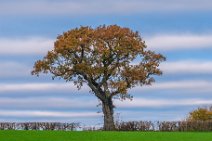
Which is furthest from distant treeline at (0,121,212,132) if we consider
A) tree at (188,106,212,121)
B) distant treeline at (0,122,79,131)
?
tree at (188,106,212,121)

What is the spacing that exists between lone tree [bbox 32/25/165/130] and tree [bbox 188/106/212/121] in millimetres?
41023

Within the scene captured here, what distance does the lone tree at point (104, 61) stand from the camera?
237 ft

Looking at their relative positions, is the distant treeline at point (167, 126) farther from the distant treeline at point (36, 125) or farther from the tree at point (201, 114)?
the tree at point (201, 114)

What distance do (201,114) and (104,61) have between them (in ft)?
153

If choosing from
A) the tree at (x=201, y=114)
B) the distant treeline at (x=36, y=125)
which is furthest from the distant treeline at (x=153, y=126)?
the tree at (x=201, y=114)

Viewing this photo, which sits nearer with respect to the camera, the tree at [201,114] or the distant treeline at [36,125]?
the distant treeline at [36,125]

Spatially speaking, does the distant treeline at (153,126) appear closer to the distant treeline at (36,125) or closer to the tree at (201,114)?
the distant treeline at (36,125)

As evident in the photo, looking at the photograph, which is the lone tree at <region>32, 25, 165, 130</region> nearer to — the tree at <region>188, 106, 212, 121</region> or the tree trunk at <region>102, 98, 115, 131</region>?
A: the tree trunk at <region>102, 98, 115, 131</region>

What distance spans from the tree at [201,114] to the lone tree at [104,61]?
41023 millimetres

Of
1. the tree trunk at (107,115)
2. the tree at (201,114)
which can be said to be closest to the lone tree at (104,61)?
the tree trunk at (107,115)

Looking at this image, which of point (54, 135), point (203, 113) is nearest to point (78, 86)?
point (54, 135)

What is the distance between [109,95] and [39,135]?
26.3 meters

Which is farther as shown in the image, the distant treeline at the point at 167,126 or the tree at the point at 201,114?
the tree at the point at 201,114

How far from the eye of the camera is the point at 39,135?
47.9 m
